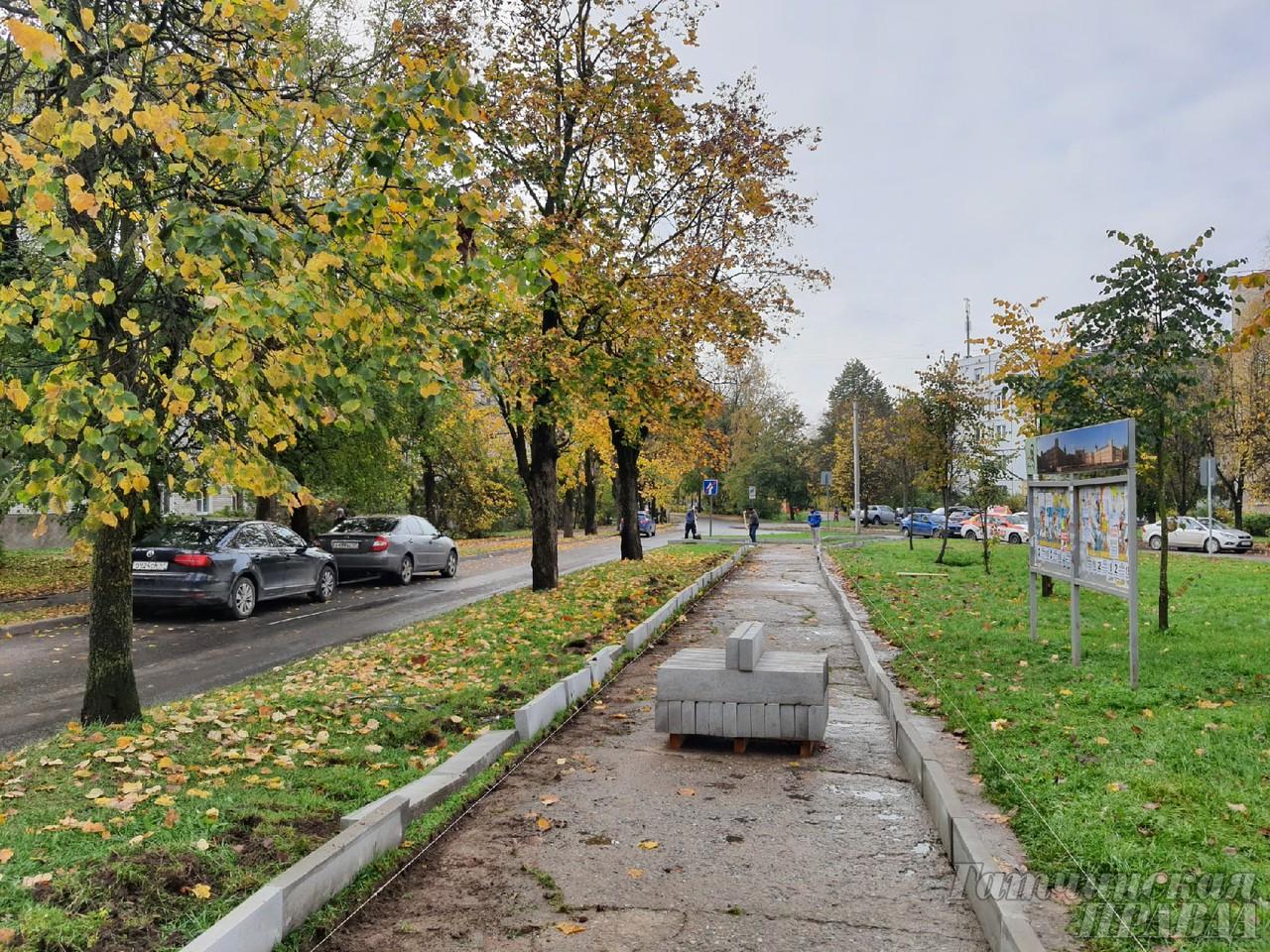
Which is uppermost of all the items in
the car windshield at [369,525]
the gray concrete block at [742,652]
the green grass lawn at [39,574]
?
the car windshield at [369,525]

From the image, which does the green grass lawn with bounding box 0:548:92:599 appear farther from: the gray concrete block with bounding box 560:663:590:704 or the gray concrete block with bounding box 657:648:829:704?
the gray concrete block with bounding box 657:648:829:704

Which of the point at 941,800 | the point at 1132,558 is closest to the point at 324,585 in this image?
the point at 1132,558

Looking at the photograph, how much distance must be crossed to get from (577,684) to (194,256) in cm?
489

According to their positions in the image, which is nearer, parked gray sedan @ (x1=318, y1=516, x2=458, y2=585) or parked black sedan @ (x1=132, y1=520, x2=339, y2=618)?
parked black sedan @ (x1=132, y1=520, x2=339, y2=618)

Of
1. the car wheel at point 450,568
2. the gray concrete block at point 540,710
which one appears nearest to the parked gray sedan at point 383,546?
the car wheel at point 450,568

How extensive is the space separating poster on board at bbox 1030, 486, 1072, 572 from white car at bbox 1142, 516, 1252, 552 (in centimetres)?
2466

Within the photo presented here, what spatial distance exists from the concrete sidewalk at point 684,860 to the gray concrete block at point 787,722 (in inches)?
7.0

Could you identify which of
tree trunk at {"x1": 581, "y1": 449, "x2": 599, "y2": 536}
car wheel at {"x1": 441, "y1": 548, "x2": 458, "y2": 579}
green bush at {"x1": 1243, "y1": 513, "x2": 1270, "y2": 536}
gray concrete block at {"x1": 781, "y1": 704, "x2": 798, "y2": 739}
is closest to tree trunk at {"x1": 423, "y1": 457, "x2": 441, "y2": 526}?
tree trunk at {"x1": 581, "y1": 449, "x2": 599, "y2": 536}

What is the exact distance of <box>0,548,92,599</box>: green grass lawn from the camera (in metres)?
18.7

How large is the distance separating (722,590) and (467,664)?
9940 millimetres

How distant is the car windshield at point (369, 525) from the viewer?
2100 cm

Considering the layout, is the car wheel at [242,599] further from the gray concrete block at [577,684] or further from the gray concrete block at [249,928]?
the gray concrete block at [249,928]

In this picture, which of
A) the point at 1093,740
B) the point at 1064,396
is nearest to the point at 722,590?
the point at 1064,396

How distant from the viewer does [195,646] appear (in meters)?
12.2
